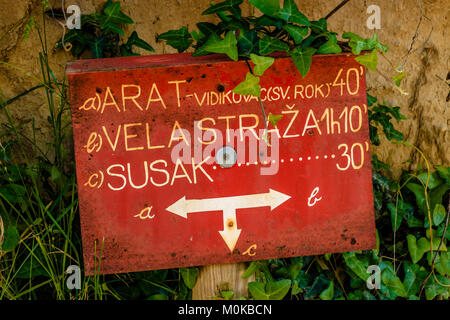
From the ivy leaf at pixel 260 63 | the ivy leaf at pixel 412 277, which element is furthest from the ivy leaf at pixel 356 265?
the ivy leaf at pixel 260 63

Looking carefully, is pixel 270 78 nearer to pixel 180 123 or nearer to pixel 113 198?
pixel 180 123

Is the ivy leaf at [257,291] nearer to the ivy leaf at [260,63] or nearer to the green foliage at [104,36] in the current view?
the ivy leaf at [260,63]

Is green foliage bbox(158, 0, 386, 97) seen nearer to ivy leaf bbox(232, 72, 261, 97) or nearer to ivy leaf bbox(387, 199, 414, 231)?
ivy leaf bbox(232, 72, 261, 97)

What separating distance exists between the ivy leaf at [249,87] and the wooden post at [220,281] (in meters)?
0.61

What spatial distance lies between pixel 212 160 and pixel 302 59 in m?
0.42

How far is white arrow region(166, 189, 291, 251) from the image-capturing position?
5.02 ft

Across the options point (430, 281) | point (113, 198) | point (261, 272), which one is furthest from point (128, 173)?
point (430, 281)

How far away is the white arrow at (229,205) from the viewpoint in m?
1.53

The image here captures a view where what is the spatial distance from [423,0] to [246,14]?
2.54 feet

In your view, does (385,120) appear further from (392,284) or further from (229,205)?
(229,205)

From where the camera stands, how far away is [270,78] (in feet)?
4.91

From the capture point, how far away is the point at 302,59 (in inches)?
56.4

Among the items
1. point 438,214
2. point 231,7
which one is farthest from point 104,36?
point 438,214
